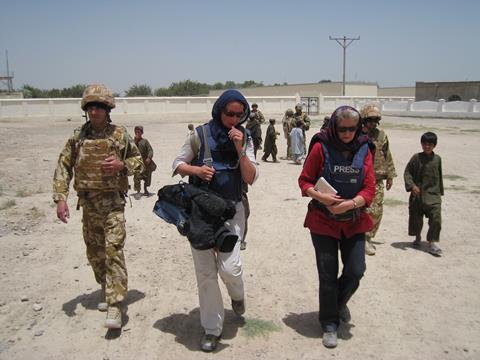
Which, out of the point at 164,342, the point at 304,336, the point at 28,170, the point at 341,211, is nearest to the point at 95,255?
the point at 164,342

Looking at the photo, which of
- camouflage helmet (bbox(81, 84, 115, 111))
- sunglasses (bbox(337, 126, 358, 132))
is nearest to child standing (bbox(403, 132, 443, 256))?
sunglasses (bbox(337, 126, 358, 132))

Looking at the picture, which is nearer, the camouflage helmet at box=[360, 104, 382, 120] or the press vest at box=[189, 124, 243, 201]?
the press vest at box=[189, 124, 243, 201]

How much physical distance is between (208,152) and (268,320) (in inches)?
64.0

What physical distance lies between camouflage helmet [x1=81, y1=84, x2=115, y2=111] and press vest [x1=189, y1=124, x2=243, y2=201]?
94cm

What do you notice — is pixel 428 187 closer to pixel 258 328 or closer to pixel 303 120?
pixel 258 328

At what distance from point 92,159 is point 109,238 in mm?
675

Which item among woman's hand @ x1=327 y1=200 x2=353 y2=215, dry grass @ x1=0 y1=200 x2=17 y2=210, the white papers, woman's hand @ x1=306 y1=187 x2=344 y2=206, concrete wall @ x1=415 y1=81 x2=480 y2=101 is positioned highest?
concrete wall @ x1=415 y1=81 x2=480 y2=101

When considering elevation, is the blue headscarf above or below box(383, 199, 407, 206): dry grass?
above

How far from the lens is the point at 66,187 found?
3.86 m

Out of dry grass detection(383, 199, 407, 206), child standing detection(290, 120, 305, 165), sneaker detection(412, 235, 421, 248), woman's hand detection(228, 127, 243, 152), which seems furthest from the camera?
child standing detection(290, 120, 305, 165)

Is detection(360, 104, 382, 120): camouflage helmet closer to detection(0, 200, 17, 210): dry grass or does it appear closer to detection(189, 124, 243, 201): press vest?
detection(189, 124, 243, 201): press vest

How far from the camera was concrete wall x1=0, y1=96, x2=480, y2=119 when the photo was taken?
36.7 m

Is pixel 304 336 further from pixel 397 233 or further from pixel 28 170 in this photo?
pixel 28 170

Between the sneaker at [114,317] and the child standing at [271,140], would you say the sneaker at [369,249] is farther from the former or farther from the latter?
the child standing at [271,140]
